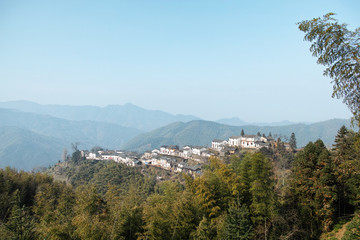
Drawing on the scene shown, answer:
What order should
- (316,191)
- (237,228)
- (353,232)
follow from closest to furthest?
(353,232), (237,228), (316,191)

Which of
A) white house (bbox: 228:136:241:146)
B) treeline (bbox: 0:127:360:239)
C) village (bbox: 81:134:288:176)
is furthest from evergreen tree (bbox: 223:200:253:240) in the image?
white house (bbox: 228:136:241:146)

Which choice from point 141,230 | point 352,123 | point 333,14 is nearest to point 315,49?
point 333,14

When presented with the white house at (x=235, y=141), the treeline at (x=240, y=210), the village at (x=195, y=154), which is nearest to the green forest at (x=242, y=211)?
the treeline at (x=240, y=210)

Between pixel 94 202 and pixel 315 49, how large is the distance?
15.2 metres

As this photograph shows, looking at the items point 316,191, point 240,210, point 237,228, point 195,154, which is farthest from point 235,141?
point 237,228

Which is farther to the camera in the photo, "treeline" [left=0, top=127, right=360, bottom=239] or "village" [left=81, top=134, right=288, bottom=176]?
"village" [left=81, top=134, right=288, bottom=176]

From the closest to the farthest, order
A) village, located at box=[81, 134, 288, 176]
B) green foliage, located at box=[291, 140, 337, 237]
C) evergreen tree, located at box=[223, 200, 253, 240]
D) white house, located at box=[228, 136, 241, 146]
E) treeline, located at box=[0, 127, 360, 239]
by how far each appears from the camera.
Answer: evergreen tree, located at box=[223, 200, 253, 240] → treeline, located at box=[0, 127, 360, 239] → green foliage, located at box=[291, 140, 337, 237] → village, located at box=[81, 134, 288, 176] → white house, located at box=[228, 136, 241, 146]

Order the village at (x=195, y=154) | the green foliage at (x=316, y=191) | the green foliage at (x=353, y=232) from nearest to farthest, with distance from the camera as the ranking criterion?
the green foliage at (x=353, y=232) → the green foliage at (x=316, y=191) → the village at (x=195, y=154)

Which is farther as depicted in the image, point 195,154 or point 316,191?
point 195,154

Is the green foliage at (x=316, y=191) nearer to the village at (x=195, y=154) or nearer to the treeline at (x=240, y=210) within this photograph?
the treeline at (x=240, y=210)

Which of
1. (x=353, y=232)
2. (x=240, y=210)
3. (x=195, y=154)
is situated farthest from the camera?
(x=195, y=154)

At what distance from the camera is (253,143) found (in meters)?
51.0

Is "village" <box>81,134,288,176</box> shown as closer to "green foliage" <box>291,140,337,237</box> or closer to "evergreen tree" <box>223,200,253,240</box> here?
"green foliage" <box>291,140,337,237</box>

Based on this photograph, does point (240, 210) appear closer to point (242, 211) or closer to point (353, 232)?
Answer: point (242, 211)
